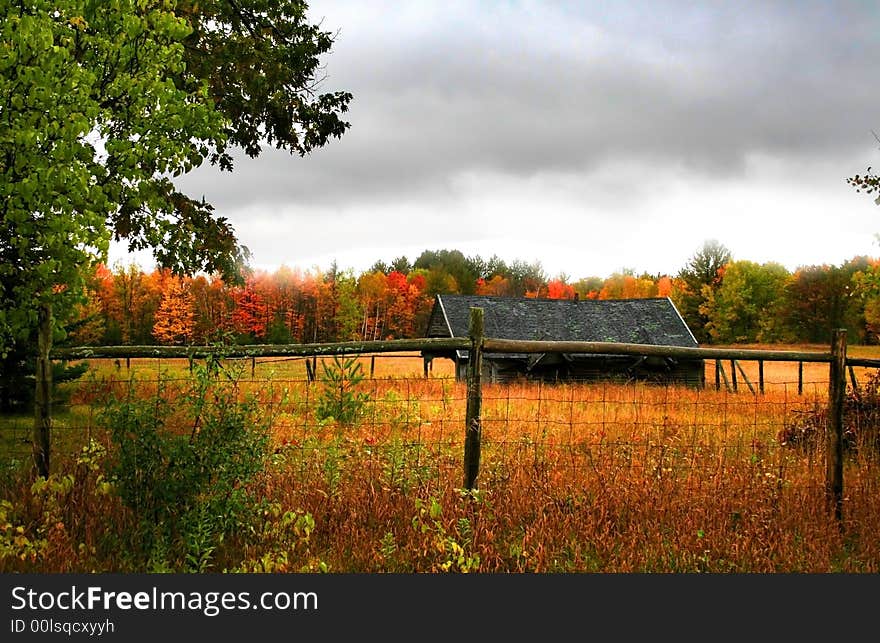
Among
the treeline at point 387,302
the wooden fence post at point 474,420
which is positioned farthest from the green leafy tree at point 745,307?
the wooden fence post at point 474,420

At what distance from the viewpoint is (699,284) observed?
74500mm

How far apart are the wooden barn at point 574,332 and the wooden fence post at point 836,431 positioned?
18644mm

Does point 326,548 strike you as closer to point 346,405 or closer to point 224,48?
point 346,405

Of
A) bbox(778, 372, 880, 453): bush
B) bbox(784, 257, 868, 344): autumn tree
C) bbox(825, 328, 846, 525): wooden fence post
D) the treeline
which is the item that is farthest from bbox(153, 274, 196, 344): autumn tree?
bbox(784, 257, 868, 344): autumn tree

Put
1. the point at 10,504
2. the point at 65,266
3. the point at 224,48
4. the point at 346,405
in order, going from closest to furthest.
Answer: the point at 10,504
the point at 65,266
the point at 346,405
the point at 224,48

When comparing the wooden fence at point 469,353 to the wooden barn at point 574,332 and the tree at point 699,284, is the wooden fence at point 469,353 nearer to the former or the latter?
the wooden barn at point 574,332

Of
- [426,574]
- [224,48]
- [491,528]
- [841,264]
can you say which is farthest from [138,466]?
[841,264]

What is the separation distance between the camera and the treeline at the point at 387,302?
57.1 metres

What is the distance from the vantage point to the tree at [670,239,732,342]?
74000 mm

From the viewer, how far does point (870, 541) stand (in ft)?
20.6

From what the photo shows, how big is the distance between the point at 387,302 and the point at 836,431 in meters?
80.4

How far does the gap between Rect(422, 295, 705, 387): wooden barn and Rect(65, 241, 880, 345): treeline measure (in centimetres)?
2030

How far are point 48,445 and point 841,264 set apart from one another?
77790 millimetres

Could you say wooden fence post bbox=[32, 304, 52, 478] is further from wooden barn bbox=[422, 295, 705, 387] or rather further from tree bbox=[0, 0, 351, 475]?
wooden barn bbox=[422, 295, 705, 387]
